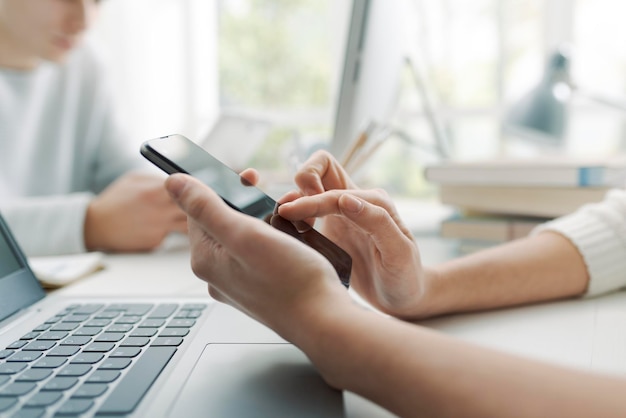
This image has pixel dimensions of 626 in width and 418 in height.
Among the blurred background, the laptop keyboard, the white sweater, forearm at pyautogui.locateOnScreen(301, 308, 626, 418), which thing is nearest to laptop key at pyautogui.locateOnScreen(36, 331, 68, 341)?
the laptop keyboard

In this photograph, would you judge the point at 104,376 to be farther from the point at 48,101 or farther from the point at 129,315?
the point at 48,101

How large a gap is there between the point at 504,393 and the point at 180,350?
22 cm

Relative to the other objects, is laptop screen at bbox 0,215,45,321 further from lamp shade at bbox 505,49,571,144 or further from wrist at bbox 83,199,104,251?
lamp shade at bbox 505,49,571,144

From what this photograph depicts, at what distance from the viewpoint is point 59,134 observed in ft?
4.06

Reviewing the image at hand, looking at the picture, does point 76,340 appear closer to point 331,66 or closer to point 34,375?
point 34,375

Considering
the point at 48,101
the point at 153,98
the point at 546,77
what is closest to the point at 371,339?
the point at 546,77

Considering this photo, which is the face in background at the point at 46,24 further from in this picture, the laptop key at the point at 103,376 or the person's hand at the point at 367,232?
the laptop key at the point at 103,376

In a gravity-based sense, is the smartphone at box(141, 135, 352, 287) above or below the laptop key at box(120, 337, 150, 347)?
above

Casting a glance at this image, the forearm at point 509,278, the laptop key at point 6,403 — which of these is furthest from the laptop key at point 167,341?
the forearm at point 509,278

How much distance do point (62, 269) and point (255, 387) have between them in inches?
18.5

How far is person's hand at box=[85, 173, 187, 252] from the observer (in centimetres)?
84

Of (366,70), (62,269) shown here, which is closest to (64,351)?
(62,269)

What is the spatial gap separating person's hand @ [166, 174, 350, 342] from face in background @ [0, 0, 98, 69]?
0.89 m

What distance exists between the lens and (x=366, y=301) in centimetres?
53
